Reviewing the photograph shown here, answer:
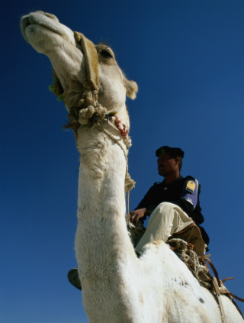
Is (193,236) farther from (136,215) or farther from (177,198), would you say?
(177,198)

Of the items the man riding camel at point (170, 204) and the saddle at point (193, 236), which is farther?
the saddle at point (193, 236)

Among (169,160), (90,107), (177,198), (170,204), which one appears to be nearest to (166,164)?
(169,160)

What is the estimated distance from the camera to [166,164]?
5227 mm

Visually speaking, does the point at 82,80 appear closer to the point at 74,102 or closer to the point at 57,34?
the point at 74,102

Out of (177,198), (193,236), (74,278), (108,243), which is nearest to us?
(108,243)

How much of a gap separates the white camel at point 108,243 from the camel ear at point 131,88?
606mm

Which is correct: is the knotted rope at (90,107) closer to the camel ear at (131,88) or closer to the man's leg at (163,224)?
the camel ear at (131,88)

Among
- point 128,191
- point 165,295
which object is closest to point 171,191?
point 128,191

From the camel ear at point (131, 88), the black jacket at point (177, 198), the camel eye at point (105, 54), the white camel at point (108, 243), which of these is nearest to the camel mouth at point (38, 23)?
the white camel at point (108, 243)

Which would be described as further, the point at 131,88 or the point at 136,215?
the point at 136,215

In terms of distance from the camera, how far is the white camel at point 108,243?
245cm

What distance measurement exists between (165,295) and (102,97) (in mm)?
2091

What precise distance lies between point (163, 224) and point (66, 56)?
7.30 feet

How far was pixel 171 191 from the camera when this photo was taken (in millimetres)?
5047
